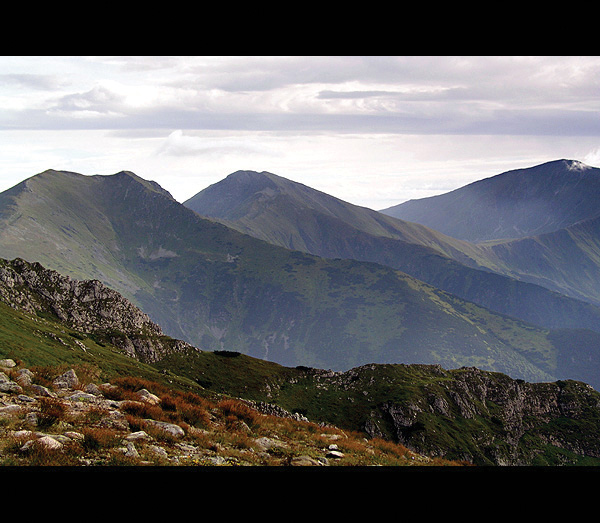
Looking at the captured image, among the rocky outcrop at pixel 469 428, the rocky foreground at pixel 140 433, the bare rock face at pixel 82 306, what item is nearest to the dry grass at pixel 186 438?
the rocky foreground at pixel 140 433

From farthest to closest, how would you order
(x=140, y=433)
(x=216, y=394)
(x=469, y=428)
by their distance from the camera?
(x=469, y=428), (x=216, y=394), (x=140, y=433)

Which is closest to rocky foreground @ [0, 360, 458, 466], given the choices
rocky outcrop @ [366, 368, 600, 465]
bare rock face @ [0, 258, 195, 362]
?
bare rock face @ [0, 258, 195, 362]

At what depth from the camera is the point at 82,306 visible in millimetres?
127125

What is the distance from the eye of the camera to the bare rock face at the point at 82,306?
114812 millimetres

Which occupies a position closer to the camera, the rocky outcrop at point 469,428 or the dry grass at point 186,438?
the dry grass at point 186,438

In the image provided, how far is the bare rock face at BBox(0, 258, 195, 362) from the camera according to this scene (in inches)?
4520

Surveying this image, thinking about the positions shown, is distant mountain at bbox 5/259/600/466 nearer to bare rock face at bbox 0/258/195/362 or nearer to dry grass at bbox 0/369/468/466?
dry grass at bbox 0/369/468/466

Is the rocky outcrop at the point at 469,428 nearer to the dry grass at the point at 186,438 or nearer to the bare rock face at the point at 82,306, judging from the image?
the bare rock face at the point at 82,306

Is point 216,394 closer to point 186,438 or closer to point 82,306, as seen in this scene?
point 186,438

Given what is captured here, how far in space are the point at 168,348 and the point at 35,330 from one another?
6398 cm

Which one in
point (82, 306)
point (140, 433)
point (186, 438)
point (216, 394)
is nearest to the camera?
point (140, 433)

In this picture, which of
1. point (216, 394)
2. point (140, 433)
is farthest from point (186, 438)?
point (216, 394)
